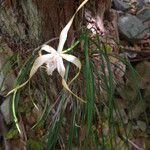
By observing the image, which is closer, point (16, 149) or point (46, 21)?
point (46, 21)

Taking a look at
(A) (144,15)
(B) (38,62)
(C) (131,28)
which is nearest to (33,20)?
(B) (38,62)

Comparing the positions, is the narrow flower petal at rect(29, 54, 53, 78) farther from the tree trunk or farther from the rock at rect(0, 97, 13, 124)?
the rock at rect(0, 97, 13, 124)

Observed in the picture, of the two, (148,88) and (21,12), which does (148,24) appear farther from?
(21,12)

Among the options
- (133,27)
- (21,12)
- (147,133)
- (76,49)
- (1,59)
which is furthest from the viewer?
(133,27)

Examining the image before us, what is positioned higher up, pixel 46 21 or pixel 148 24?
pixel 46 21

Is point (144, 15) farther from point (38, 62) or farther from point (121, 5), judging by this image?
point (38, 62)

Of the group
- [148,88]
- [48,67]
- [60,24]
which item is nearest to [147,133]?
A: [148,88]

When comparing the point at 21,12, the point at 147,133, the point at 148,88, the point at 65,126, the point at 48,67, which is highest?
the point at 21,12
